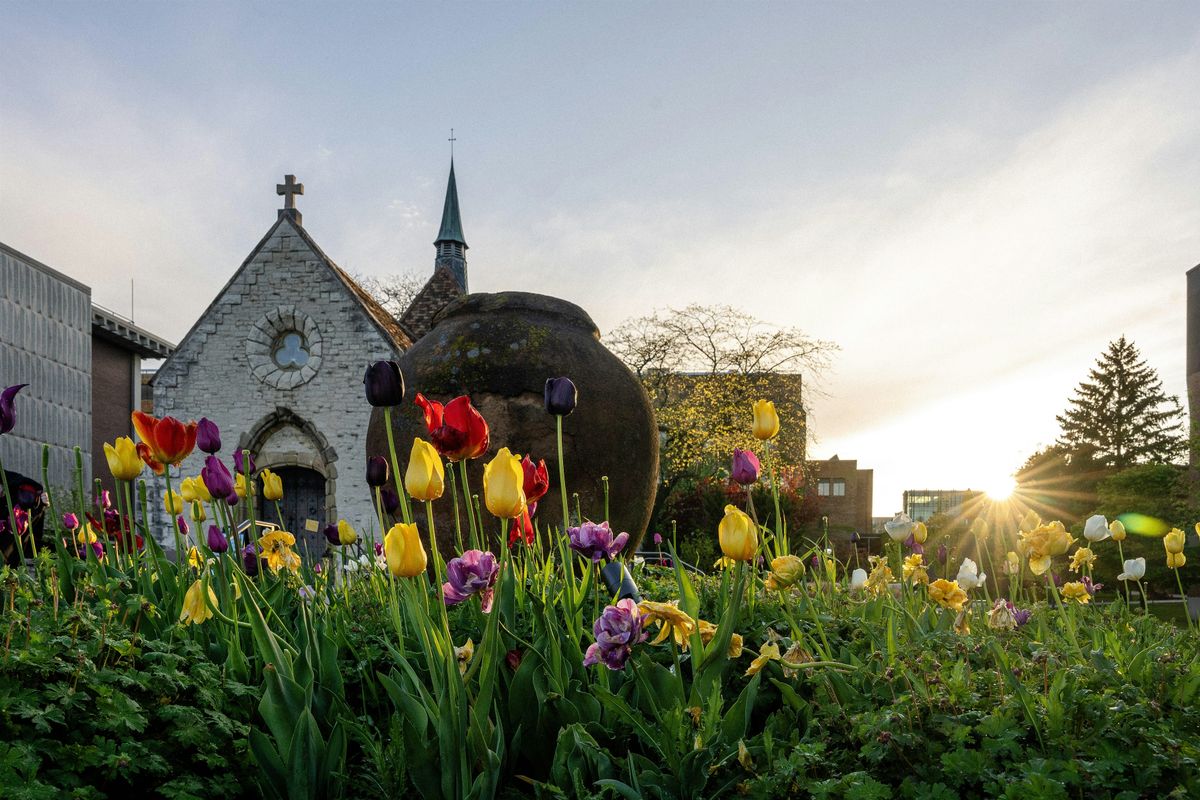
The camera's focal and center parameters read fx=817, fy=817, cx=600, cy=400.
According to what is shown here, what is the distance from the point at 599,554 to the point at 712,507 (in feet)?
55.2

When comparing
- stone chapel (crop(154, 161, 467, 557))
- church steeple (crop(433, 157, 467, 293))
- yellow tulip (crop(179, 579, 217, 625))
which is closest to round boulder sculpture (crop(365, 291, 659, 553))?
yellow tulip (crop(179, 579, 217, 625))

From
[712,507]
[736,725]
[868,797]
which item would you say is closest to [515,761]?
[736,725]

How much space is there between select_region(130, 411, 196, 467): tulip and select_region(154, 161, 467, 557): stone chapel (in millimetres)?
12838

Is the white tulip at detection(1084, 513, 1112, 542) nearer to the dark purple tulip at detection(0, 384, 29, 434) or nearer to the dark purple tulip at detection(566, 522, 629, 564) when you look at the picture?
the dark purple tulip at detection(566, 522, 629, 564)

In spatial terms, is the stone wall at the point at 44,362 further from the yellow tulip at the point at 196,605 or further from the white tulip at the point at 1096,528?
the white tulip at the point at 1096,528

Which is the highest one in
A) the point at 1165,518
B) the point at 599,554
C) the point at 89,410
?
the point at 89,410

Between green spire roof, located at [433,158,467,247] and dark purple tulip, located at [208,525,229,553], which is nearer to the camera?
dark purple tulip, located at [208,525,229,553]

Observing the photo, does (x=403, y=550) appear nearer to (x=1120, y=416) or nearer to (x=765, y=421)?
(x=765, y=421)

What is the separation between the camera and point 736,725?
7.17 feet

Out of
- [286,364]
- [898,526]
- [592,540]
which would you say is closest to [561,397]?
[592,540]

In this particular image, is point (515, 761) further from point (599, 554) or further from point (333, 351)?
point (333, 351)

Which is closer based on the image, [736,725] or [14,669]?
[14,669]

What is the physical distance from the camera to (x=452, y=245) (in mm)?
33000

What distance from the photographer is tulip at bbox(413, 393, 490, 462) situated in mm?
2023
